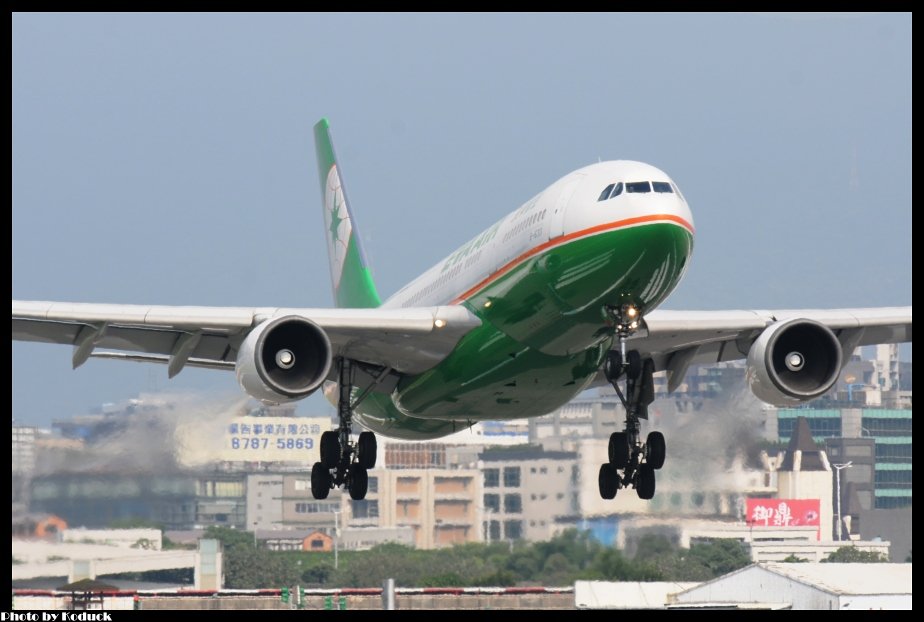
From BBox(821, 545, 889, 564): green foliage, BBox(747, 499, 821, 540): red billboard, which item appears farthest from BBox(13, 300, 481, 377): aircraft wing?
BBox(821, 545, 889, 564): green foliage

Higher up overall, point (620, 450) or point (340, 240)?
point (340, 240)

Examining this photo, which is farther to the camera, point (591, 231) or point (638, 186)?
point (638, 186)

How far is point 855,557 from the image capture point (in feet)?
129

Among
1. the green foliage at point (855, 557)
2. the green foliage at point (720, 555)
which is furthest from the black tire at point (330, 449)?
the green foliage at point (855, 557)

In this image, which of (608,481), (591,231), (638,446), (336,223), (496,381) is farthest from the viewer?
(336,223)

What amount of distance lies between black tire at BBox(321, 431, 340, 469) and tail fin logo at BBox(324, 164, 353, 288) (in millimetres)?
9261

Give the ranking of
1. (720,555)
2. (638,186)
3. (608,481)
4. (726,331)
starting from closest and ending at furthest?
1. (638,186)
2. (726,331)
3. (608,481)
4. (720,555)

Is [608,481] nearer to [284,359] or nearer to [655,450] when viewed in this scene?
[655,450]

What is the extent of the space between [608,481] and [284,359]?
6302 millimetres

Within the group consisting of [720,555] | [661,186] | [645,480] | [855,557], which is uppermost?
[661,186]

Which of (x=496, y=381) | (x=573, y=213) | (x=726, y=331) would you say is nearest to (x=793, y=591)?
(x=726, y=331)

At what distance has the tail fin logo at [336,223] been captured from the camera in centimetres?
3859

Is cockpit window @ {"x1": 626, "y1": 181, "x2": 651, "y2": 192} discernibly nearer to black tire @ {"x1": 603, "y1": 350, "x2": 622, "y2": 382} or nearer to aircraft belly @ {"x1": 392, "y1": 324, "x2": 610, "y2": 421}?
black tire @ {"x1": 603, "y1": 350, "x2": 622, "y2": 382}

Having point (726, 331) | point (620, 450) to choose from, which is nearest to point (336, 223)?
point (620, 450)
